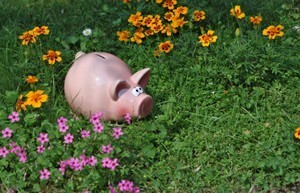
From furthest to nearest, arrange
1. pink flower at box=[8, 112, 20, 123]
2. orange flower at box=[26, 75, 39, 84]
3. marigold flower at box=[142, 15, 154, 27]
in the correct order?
marigold flower at box=[142, 15, 154, 27] < orange flower at box=[26, 75, 39, 84] < pink flower at box=[8, 112, 20, 123]

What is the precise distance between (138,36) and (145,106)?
37.0 inches

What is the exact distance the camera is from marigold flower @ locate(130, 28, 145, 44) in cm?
468

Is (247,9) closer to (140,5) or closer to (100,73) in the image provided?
(140,5)

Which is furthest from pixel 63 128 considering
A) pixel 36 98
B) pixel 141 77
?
pixel 141 77

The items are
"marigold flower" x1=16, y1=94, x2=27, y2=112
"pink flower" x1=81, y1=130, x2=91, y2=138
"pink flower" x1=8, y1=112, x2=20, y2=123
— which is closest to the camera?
"pink flower" x1=81, y1=130, x2=91, y2=138

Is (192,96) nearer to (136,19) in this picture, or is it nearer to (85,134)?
(136,19)

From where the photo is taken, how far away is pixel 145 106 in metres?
3.89

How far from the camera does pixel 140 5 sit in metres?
4.99

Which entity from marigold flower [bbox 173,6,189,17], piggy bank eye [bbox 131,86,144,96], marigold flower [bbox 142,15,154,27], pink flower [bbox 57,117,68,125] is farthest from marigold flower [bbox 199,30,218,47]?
pink flower [bbox 57,117,68,125]

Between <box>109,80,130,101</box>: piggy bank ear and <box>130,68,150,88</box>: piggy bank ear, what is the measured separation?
0.08 metres

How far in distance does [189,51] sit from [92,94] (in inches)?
36.5

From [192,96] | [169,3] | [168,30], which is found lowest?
[192,96]

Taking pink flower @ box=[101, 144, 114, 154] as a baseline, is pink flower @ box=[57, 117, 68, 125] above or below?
above

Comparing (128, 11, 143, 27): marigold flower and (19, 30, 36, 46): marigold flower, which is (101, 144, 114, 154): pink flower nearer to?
(19, 30, 36, 46): marigold flower
